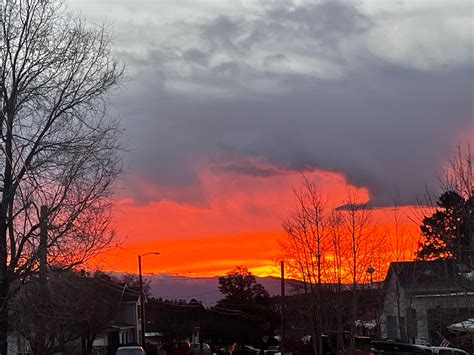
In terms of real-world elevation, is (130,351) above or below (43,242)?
below

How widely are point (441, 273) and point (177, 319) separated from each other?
225ft

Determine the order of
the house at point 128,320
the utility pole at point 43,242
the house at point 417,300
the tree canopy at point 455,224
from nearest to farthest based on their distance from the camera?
the tree canopy at point 455,224, the utility pole at point 43,242, the house at point 417,300, the house at point 128,320

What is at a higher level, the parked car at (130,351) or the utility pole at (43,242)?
the utility pole at (43,242)

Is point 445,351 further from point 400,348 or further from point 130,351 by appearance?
point 130,351

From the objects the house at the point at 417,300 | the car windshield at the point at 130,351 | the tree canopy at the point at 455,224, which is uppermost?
the tree canopy at the point at 455,224

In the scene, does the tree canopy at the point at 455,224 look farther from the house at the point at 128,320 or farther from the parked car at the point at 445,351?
the house at the point at 128,320

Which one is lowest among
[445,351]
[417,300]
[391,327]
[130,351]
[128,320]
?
[130,351]

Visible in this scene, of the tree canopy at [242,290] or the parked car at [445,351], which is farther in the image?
the tree canopy at [242,290]

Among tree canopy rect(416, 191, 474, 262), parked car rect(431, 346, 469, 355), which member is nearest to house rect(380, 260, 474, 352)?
parked car rect(431, 346, 469, 355)

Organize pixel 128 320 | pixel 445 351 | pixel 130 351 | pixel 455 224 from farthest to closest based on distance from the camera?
pixel 128 320, pixel 130 351, pixel 445 351, pixel 455 224

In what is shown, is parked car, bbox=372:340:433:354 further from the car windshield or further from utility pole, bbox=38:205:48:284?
the car windshield

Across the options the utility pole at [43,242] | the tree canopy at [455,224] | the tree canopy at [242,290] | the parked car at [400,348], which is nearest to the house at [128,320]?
the tree canopy at [242,290]

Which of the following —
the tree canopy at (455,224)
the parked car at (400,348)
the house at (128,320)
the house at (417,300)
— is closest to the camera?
the tree canopy at (455,224)

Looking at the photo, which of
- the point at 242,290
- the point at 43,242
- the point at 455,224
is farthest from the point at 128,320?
the point at 455,224
